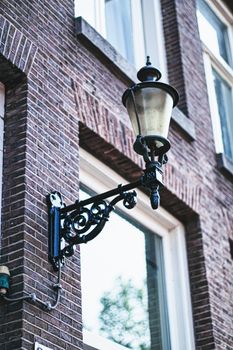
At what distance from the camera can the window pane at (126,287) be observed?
7340mm

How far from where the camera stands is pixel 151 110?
595 cm

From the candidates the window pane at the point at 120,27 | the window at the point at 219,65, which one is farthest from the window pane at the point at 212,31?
the window pane at the point at 120,27

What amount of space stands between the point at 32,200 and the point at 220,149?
478 centimetres

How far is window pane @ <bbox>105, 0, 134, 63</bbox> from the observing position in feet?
30.8

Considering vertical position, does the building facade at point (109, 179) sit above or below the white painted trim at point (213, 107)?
below

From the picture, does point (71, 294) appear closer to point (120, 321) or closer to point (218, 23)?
point (120, 321)

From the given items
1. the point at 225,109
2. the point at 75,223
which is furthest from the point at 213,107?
the point at 75,223

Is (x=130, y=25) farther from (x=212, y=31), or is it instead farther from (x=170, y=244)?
(x=170, y=244)

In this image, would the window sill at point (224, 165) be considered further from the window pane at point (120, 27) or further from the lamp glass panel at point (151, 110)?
the lamp glass panel at point (151, 110)

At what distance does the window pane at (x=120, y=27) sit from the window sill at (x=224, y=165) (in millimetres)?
1472

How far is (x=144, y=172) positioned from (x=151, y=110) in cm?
43

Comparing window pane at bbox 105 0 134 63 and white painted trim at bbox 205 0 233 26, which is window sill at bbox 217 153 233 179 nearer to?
window pane at bbox 105 0 134 63

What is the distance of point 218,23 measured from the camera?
1224 cm

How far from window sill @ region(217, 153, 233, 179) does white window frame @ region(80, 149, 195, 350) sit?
3.80 feet
